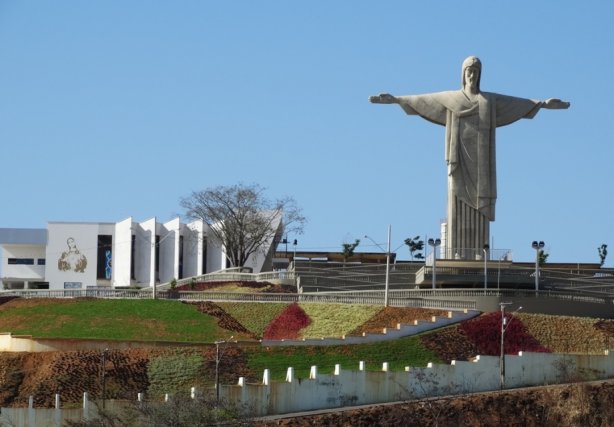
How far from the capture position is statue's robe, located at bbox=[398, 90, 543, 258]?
10481 cm

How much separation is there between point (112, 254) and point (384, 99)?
42935mm

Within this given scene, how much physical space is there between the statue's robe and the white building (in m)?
34.8

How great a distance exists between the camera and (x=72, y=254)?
140250mm

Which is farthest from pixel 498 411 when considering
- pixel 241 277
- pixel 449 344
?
pixel 241 277

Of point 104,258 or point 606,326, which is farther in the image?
point 104,258

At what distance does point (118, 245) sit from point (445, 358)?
61425 millimetres

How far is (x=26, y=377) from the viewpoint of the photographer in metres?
78.6

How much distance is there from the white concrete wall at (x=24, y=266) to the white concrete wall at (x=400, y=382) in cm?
7147

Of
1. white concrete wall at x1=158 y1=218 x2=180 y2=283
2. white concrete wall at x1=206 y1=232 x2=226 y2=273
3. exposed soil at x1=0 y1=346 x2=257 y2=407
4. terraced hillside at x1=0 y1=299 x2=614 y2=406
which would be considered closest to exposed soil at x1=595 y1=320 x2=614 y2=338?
terraced hillside at x1=0 y1=299 x2=614 y2=406

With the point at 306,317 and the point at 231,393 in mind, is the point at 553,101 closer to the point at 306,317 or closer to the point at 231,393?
the point at 306,317

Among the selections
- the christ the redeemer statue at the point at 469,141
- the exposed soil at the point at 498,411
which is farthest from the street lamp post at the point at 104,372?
the christ the redeemer statue at the point at 469,141

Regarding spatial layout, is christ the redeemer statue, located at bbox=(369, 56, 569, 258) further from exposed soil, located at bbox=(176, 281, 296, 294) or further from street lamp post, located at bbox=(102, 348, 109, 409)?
street lamp post, located at bbox=(102, 348, 109, 409)

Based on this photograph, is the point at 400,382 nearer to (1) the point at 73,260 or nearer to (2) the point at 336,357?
(2) the point at 336,357

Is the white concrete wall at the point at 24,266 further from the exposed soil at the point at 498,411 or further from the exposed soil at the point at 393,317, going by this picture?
the exposed soil at the point at 498,411
